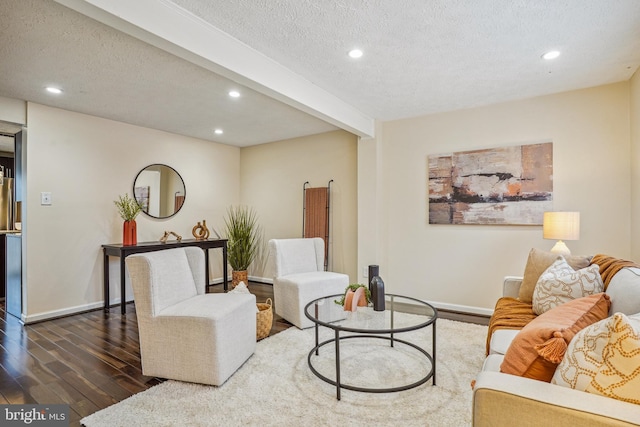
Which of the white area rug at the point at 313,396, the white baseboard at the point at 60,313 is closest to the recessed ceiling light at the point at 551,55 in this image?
the white area rug at the point at 313,396

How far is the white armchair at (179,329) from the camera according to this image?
2176mm

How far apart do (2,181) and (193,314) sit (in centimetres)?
542

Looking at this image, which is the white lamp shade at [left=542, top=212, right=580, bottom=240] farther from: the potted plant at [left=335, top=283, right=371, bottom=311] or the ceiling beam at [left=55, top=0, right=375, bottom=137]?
the ceiling beam at [left=55, top=0, right=375, bottom=137]

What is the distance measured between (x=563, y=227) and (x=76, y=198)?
5.05 m

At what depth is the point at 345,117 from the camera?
146 inches

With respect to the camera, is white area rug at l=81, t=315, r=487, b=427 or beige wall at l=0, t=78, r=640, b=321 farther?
beige wall at l=0, t=78, r=640, b=321

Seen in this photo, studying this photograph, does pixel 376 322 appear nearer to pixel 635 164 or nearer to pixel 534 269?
pixel 534 269

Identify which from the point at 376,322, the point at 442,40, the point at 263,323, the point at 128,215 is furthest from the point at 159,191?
the point at 442,40

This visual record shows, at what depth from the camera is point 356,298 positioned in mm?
2502

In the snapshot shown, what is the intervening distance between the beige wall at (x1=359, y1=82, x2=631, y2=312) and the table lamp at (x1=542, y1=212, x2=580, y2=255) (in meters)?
0.41

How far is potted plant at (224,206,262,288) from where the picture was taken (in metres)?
5.14

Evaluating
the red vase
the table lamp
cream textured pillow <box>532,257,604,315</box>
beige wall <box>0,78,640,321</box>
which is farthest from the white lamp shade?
the red vase

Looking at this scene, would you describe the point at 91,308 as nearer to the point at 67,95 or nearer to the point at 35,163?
the point at 35,163

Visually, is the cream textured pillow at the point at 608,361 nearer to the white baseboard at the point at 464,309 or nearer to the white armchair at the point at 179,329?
the white armchair at the point at 179,329
